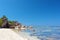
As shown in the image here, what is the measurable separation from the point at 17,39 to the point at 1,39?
1.63 m

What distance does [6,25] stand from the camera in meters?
29.9

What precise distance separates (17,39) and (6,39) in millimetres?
1167

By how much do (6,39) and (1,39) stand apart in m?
0.47

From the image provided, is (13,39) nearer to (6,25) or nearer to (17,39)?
(17,39)

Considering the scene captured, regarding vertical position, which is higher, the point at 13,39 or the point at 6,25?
the point at 6,25

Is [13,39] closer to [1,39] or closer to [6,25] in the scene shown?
[1,39]

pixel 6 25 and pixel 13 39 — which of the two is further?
pixel 6 25

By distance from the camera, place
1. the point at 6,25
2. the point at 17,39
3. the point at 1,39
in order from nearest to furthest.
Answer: the point at 1,39
the point at 17,39
the point at 6,25

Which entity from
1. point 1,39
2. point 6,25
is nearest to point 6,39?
point 1,39

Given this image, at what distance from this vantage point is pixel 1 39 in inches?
550

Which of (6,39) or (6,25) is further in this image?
(6,25)

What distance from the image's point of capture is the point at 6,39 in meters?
14.3

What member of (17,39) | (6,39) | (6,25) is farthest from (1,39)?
(6,25)

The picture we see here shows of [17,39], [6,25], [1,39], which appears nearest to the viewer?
[1,39]
